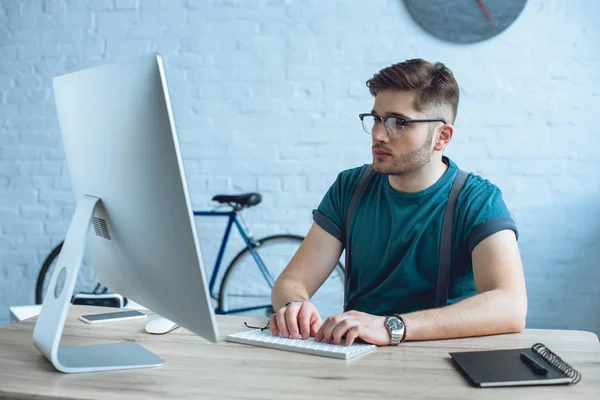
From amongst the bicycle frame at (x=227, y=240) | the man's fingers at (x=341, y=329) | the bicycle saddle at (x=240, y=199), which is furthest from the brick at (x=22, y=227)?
the man's fingers at (x=341, y=329)

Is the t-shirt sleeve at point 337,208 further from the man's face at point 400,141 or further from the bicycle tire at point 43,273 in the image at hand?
the bicycle tire at point 43,273

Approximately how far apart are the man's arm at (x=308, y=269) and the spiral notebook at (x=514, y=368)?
1.87ft

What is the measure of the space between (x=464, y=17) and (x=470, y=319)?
7.11ft

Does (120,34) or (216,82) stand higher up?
(120,34)

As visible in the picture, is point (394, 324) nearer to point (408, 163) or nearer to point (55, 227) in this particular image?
point (408, 163)

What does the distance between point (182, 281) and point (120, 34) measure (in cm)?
282

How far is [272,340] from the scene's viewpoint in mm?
1267

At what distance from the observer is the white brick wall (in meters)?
3.18

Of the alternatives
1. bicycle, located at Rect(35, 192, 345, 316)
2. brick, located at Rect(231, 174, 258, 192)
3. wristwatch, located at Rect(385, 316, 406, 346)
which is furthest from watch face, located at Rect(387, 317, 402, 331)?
brick, located at Rect(231, 174, 258, 192)

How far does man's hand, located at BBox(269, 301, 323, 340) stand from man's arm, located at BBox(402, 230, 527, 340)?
175 millimetres

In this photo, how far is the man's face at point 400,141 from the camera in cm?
174

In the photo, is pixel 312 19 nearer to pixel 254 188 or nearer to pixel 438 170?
pixel 254 188

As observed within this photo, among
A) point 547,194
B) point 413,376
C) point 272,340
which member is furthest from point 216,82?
point 413,376

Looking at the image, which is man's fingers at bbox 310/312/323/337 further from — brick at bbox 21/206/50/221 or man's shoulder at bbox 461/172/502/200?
brick at bbox 21/206/50/221
